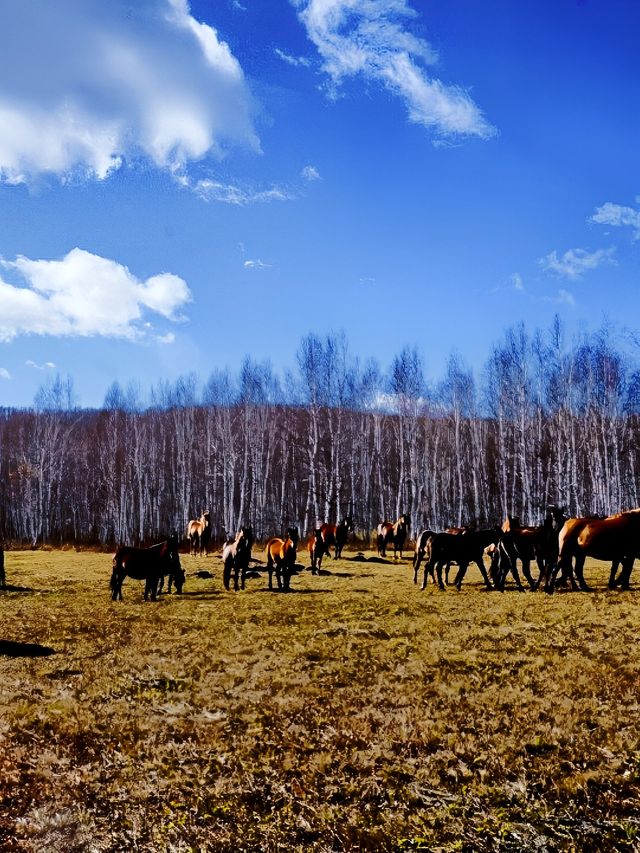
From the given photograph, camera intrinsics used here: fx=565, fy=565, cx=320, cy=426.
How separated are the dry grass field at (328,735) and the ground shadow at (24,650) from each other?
3.1 inches

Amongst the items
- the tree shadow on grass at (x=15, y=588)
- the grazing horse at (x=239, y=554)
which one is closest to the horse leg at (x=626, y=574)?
the grazing horse at (x=239, y=554)

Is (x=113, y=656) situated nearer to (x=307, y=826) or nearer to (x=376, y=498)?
(x=307, y=826)

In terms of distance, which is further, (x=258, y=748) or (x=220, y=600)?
(x=220, y=600)

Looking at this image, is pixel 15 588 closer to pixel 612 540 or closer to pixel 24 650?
pixel 24 650

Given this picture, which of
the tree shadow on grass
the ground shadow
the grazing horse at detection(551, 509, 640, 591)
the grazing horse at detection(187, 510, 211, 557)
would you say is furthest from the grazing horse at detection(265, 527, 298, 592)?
the grazing horse at detection(187, 510, 211, 557)

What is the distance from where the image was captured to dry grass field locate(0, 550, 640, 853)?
12.9 ft

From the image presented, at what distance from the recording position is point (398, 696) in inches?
249

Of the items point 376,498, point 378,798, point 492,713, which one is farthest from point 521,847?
point 376,498

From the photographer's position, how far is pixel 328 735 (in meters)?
5.38

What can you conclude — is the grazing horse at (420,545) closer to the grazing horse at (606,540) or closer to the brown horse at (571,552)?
the brown horse at (571,552)

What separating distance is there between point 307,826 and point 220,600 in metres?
10.3

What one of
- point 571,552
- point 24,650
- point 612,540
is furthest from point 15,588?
point 612,540

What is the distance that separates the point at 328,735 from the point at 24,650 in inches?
234

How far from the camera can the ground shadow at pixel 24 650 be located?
862 centimetres
